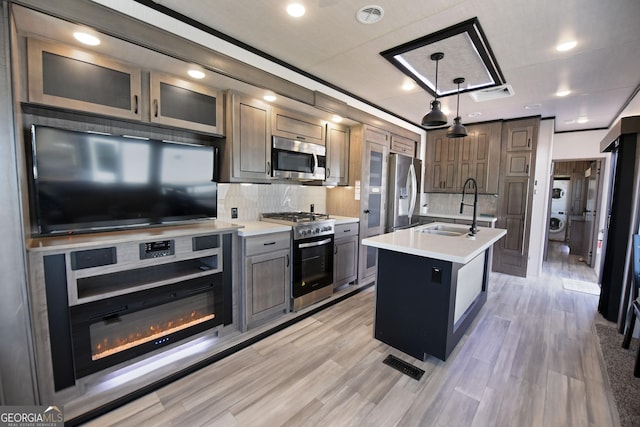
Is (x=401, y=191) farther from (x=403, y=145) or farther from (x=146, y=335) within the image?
(x=146, y=335)

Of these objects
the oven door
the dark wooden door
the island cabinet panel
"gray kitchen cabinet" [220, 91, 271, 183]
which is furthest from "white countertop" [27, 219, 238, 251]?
the dark wooden door

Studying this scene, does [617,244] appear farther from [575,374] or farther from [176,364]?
[176,364]

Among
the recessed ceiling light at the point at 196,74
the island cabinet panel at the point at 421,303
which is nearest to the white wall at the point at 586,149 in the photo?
the island cabinet panel at the point at 421,303

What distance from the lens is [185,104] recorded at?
229cm

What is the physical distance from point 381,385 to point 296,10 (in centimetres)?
274

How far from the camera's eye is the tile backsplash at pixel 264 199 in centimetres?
299

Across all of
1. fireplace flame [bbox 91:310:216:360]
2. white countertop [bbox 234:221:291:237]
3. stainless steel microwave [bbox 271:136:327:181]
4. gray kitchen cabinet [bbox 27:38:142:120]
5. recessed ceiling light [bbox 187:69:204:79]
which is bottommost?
fireplace flame [bbox 91:310:216:360]

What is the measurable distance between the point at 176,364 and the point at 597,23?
13.2 feet

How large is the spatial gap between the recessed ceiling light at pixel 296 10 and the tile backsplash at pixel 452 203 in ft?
14.0

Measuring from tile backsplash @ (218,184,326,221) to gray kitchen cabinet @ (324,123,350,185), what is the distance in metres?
0.41

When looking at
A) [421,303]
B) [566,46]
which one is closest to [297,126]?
[421,303]

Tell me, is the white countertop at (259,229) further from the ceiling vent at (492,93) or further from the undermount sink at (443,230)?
the ceiling vent at (492,93)

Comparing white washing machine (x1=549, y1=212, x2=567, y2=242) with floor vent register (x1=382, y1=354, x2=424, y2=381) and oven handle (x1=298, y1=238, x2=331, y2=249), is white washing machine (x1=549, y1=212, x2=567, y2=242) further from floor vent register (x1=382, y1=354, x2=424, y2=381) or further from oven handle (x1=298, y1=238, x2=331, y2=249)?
floor vent register (x1=382, y1=354, x2=424, y2=381)

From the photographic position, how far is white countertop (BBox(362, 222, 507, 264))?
1933mm
